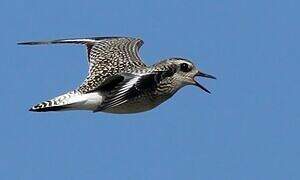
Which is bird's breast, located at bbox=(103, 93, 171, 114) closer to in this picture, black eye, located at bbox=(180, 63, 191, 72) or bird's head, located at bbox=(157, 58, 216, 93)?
bird's head, located at bbox=(157, 58, 216, 93)

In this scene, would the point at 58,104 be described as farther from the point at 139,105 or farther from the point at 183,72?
the point at 183,72

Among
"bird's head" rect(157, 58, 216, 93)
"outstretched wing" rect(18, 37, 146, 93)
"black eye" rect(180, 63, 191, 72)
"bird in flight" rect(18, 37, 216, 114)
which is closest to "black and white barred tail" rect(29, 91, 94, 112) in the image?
"bird in flight" rect(18, 37, 216, 114)

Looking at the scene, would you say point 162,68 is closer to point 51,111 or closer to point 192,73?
point 192,73

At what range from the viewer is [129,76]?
711 inches

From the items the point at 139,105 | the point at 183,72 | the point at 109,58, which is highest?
the point at 109,58

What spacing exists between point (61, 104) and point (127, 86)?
1210 mm

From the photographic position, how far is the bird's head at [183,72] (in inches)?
745

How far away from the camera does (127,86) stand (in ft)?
58.4

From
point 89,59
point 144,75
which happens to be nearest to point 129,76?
point 144,75

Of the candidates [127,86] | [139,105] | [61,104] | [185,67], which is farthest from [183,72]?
[61,104]

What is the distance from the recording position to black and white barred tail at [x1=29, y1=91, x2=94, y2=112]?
59.9 feet

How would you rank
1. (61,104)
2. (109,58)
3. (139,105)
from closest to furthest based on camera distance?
(61,104) → (139,105) → (109,58)

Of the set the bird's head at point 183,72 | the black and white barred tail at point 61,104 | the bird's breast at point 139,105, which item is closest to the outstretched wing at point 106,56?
the black and white barred tail at point 61,104

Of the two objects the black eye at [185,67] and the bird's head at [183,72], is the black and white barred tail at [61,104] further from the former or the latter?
the black eye at [185,67]
